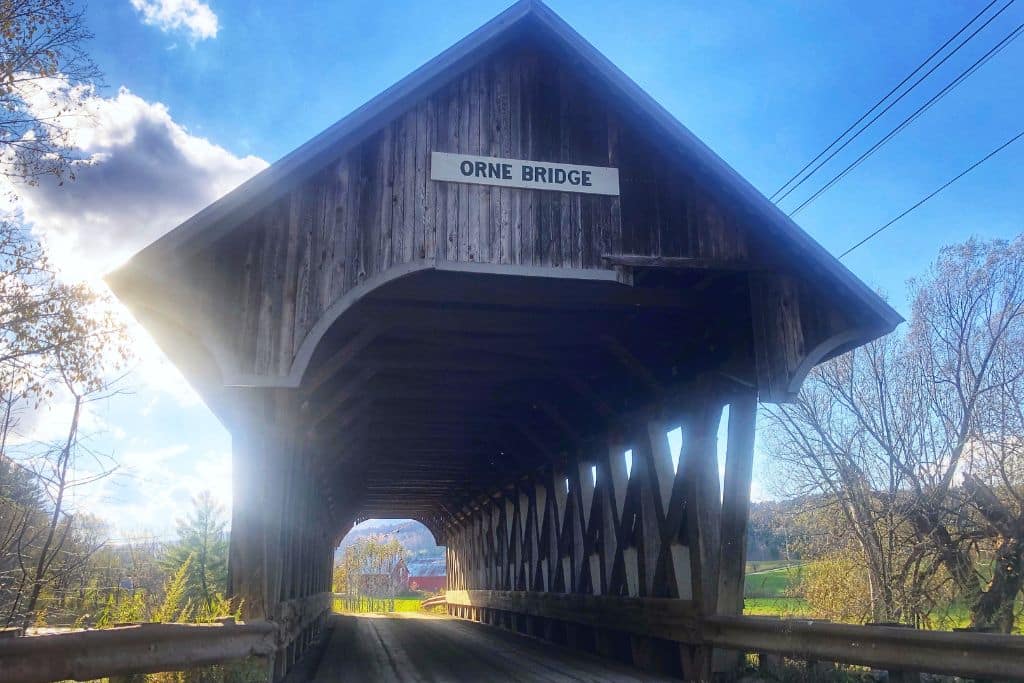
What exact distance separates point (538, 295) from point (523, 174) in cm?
140

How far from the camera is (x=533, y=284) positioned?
8.60 metres

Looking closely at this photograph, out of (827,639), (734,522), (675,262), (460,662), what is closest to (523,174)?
(675,262)

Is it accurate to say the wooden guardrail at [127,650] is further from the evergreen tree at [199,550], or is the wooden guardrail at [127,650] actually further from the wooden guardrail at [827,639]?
the evergreen tree at [199,550]

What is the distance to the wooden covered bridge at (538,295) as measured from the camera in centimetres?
732

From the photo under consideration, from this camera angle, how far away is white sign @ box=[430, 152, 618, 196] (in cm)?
804

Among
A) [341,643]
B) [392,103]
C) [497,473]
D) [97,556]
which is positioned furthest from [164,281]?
[97,556]

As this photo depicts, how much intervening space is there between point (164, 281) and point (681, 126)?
512 cm

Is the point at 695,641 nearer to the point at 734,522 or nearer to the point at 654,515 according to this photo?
the point at 734,522

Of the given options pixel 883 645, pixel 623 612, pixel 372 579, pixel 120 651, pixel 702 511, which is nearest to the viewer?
pixel 120 651

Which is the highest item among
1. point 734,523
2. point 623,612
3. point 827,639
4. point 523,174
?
point 523,174

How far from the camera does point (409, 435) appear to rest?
17.7 meters

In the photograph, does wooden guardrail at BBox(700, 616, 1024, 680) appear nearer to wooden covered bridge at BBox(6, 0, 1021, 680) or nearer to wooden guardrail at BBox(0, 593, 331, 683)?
wooden covered bridge at BBox(6, 0, 1021, 680)

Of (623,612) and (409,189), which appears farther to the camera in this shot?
(623,612)

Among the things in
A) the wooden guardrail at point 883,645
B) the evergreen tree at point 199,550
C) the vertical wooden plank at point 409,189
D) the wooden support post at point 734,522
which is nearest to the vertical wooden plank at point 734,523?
the wooden support post at point 734,522
